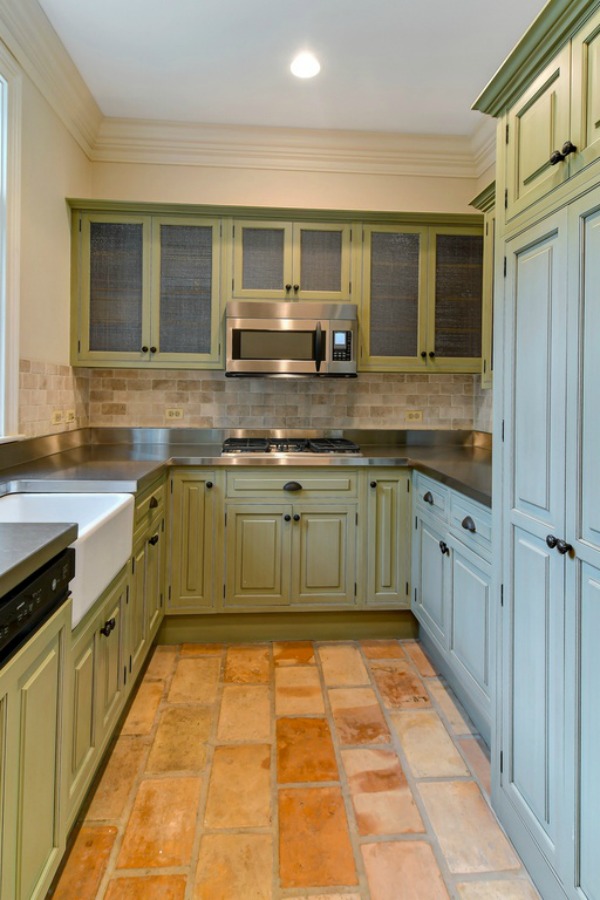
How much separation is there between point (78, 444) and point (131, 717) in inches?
61.8

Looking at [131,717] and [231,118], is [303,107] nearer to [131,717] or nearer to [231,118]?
[231,118]

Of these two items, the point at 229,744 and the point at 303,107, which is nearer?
the point at 229,744

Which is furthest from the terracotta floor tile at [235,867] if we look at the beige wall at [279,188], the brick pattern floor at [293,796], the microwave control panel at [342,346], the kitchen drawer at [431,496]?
the beige wall at [279,188]

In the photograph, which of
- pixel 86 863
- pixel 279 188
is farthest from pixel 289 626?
pixel 279 188

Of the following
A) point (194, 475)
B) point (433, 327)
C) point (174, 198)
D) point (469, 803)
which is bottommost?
point (469, 803)

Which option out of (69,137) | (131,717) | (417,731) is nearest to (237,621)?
(131,717)

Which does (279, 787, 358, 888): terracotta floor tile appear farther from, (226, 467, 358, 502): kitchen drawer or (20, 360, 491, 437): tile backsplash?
(20, 360, 491, 437): tile backsplash

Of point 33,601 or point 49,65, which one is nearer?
point 33,601

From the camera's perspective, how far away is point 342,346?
2865 millimetres

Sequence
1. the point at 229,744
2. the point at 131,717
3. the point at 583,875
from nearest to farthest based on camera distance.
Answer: the point at 583,875 → the point at 229,744 → the point at 131,717

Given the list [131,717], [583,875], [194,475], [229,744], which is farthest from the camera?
[194,475]

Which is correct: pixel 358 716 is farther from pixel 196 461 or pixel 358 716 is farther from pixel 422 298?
pixel 422 298

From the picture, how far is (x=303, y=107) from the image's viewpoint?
283cm

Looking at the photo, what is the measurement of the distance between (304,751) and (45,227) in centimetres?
261
